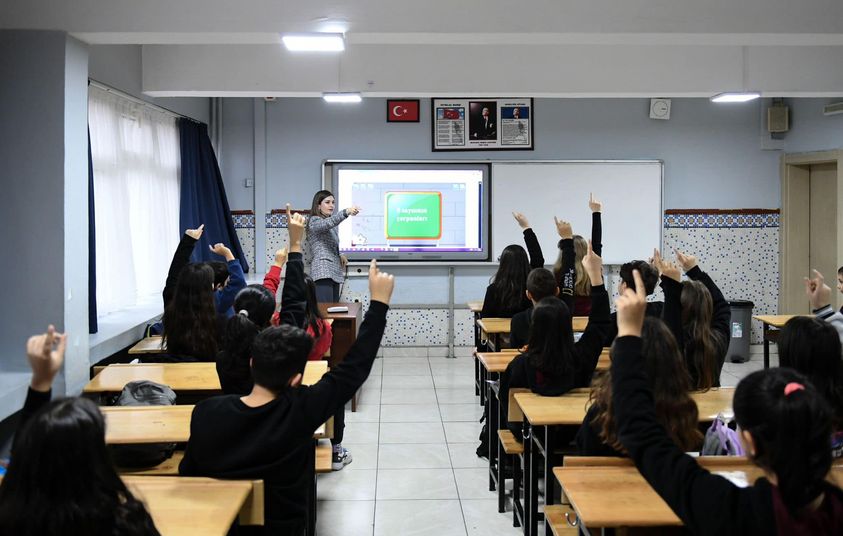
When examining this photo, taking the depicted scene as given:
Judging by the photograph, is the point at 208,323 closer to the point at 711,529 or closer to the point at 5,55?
the point at 5,55

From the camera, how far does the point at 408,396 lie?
6.32 meters

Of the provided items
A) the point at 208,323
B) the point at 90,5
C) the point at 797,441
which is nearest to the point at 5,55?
the point at 90,5

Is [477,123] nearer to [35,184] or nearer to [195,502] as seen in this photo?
[35,184]

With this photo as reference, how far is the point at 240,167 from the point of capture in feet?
26.3

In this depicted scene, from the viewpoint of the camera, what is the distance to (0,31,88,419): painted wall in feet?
12.1

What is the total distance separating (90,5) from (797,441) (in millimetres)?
3621

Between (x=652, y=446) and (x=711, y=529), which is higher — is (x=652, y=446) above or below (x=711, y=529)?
above

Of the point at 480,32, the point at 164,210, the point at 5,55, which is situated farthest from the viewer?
the point at 164,210

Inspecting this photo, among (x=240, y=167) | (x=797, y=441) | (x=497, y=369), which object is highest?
(x=240, y=167)

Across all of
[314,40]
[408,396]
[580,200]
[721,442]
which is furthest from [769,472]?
[580,200]

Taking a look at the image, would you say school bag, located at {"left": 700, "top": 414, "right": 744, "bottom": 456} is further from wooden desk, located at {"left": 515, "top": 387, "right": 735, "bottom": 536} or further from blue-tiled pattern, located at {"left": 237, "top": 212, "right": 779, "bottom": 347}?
blue-tiled pattern, located at {"left": 237, "top": 212, "right": 779, "bottom": 347}

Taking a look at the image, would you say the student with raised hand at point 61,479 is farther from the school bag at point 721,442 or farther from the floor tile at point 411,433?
the floor tile at point 411,433

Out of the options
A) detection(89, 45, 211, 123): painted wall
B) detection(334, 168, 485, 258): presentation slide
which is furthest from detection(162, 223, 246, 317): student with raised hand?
detection(334, 168, 485, 258): presentation slide

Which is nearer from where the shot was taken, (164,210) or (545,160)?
(164,210)
